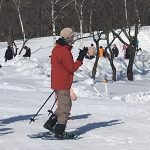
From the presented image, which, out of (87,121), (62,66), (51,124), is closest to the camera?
(62,66)

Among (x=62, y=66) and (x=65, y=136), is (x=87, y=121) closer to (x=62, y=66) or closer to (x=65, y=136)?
(x=65, y=136)

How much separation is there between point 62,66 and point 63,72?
9cm

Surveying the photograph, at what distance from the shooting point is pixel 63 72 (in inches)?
299

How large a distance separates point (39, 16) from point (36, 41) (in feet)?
28.5

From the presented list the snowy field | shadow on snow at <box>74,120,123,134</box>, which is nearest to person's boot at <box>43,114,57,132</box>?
the snowy field

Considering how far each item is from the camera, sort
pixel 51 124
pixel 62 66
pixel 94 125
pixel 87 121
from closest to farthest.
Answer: pixel 62 66 < pixel 51 124 < pixel 94 125 < pixel 87 121

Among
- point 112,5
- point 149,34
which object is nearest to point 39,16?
point 149,34

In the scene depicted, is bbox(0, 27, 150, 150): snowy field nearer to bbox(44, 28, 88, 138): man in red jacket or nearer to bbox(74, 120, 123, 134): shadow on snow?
bbox(74, 120, 123, 134): shadow on snow

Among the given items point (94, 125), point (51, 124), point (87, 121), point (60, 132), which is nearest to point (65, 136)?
point (60, 132)

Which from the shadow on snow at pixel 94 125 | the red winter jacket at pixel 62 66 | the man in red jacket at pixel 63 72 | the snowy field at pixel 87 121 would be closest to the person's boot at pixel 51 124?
the man in red jacket at pixel 63 72

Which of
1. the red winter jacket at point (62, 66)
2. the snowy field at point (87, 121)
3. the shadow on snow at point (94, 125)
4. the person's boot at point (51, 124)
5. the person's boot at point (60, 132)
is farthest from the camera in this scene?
the shadow on snow at point (94, 125)

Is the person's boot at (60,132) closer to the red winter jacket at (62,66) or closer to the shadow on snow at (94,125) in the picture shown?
the red winter jacket at (62,66)

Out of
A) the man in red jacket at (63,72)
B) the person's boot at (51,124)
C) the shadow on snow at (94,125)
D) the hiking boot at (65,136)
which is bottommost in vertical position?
the shadow on snow at (94,125)

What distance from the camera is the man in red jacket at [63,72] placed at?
24.7 ft
